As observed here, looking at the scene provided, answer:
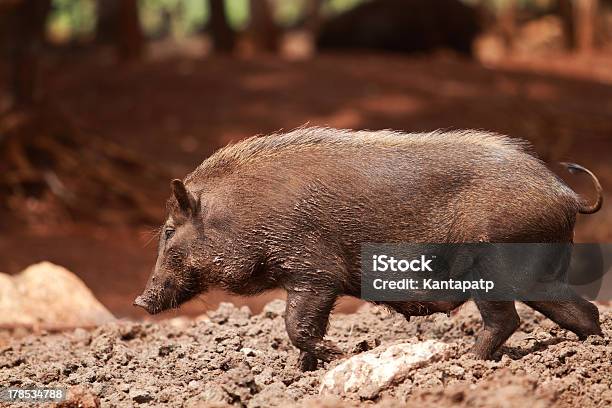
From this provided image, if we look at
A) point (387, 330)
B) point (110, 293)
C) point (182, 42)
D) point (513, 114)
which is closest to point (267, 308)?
point (387, 330)

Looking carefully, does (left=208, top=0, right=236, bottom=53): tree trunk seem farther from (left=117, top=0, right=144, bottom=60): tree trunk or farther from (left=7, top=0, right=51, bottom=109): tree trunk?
(left=7, top=0, right=51, bottom=109): tree trunk

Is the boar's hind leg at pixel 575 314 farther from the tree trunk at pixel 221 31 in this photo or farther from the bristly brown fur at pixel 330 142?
the tree trunk at pixel 221 31

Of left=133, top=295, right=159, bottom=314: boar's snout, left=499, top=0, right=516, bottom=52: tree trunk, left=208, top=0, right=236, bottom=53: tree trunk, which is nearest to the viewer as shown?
left=133, top=295, right=159, bottom=314: boar's snout

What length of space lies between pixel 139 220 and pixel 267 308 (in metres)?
5.58

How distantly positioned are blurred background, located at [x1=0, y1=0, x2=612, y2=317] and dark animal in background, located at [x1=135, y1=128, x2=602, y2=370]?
2256 mm

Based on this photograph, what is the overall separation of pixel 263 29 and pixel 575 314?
14285 mm

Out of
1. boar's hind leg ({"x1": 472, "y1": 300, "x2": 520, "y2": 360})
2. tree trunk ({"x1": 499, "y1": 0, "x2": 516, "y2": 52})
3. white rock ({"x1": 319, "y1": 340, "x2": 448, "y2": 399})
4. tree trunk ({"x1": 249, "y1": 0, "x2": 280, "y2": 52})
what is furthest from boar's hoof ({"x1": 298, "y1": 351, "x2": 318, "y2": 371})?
tree trunk ({"x1": 499, "y1": 0, "x2": 516, "y2": 52})

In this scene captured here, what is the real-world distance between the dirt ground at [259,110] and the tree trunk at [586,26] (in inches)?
267

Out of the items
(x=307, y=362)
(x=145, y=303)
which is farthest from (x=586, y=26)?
(x=145, y=303)

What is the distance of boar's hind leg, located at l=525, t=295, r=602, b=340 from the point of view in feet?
16.5

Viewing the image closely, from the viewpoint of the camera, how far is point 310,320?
4988mm

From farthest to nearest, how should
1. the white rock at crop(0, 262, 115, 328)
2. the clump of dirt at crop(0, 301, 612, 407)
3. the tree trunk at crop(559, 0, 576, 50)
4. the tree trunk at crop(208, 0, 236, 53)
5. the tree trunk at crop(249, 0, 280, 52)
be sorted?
the tree trunk at crop(559, 0, 576, 50)
the tree trunk at crop(249, 0, 280, 52)
the tree trunk at crop(208, 0, 236, 53)
the white rock at crop(0, 262, 115, 328)
the clump of dirt at crop(0, 301, 612, 407)

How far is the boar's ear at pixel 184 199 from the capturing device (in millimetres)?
5082

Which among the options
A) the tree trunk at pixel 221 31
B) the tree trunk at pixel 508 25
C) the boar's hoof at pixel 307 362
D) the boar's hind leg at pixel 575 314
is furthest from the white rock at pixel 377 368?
the tree trunk at pixel 508 25
